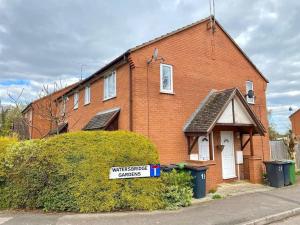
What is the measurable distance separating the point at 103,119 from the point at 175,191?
5981mm

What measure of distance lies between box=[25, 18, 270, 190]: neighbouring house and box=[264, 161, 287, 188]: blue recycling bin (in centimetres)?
74

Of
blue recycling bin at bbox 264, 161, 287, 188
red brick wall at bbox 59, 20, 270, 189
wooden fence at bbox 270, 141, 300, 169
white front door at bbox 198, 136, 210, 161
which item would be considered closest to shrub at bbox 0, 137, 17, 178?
red brick wall at bbox 59, 20, 270, 189

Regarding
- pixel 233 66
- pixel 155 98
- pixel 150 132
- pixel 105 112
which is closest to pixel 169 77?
pixel 155 98

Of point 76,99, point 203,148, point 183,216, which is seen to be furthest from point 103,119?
point 76,99

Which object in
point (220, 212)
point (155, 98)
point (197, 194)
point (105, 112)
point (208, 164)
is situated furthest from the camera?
point (105, 112)

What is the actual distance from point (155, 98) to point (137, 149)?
157 inches

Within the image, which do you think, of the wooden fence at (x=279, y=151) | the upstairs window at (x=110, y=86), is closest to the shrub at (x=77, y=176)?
the upstairs window at (x=110, y=86)

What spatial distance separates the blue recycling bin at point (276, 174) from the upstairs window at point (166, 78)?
576cm

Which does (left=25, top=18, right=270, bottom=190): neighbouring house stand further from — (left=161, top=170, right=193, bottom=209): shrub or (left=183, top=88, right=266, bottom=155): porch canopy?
(left=161, top=170, right=193, bottom=209): shrub

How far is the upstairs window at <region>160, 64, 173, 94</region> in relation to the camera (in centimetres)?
1321

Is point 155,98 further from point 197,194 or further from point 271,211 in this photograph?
point 271,211

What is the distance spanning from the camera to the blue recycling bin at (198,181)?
422 inches

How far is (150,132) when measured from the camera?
1235 centimetres

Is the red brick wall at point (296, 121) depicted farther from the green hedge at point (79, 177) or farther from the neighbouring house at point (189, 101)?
the green hedge at point (79, 177)
